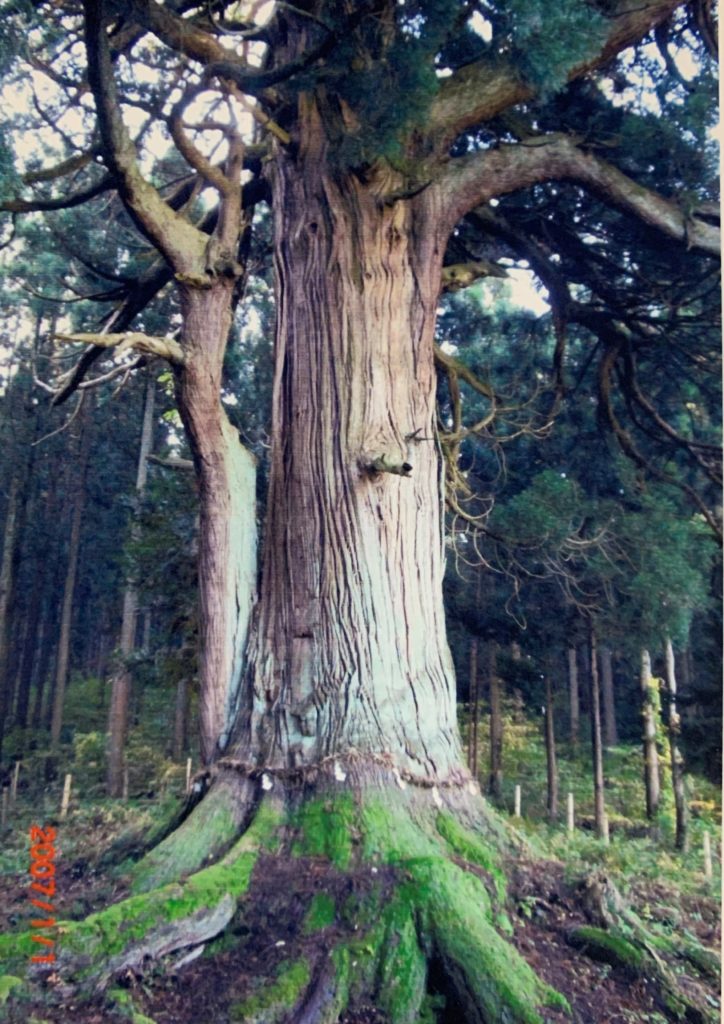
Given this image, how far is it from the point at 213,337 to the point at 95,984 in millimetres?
3338

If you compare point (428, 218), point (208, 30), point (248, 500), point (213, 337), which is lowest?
point (248, 500)

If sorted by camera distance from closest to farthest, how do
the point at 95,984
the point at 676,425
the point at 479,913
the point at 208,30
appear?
1. the point at 95,984
2. the point at 479,913
3. the point at 208,30
4. the point at 676,425

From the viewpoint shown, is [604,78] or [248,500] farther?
[604,78]

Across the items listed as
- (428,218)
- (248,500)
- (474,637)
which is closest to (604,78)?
(428,218)

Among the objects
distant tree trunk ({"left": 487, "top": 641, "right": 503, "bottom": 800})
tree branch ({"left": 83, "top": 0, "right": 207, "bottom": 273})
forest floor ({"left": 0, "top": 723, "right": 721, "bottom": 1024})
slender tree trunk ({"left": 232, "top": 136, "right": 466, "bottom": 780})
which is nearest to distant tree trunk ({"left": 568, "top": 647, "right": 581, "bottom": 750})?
distant tree trunk ({"left": 487, "top": 641, "right": 503, "bottom": 800})

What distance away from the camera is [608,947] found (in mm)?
3369

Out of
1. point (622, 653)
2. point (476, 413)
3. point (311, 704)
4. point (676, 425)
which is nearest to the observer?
point (311, 704)

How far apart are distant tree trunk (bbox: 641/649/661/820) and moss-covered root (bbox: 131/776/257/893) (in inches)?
323

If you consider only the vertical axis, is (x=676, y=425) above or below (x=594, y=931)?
above

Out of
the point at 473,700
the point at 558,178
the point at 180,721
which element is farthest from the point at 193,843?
the point at 180,721

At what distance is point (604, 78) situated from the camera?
660 cm

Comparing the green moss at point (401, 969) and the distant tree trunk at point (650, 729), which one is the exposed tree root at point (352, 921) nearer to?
the green moss at point (401, 969)

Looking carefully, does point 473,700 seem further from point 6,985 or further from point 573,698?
point 6,985

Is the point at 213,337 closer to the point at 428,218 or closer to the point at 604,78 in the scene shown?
the point at 428,218
